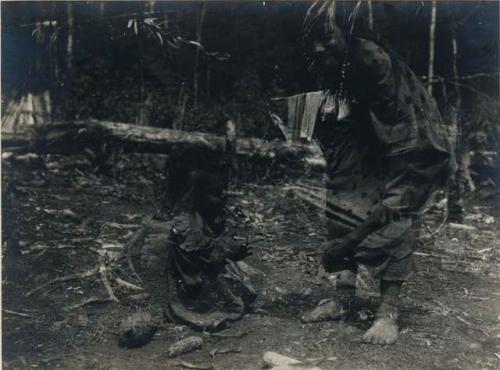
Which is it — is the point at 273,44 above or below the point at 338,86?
above

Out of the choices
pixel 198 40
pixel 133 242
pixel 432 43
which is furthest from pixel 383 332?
pixel 198 40

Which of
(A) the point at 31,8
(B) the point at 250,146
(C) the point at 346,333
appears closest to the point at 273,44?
(B) the point at 250,146

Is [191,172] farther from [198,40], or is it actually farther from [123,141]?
[123,141]

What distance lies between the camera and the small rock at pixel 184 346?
9.57 feet

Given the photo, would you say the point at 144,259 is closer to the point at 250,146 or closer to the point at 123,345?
the point at 123,345

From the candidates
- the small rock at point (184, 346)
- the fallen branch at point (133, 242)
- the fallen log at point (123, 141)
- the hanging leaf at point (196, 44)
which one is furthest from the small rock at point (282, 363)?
the hanging leaf at point (196, 44)

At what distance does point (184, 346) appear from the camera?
2.95 m

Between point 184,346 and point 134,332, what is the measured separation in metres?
0.29

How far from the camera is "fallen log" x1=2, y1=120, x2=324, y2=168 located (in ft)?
16.5

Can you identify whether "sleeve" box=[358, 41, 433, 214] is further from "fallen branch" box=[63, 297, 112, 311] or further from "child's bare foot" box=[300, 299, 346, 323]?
"fallen branch" box=[63, 297, 112, 311]

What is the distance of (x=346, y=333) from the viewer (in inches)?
124

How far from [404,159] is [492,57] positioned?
2412 millimetres

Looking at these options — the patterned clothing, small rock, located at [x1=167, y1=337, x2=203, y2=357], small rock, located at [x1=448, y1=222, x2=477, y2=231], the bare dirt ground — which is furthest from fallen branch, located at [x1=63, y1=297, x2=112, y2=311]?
small rock, located at [x1=448, y1=222, x2=477, y2=231]

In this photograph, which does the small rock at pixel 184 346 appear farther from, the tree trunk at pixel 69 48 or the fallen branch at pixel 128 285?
the tree trunk at pixel 69 48
